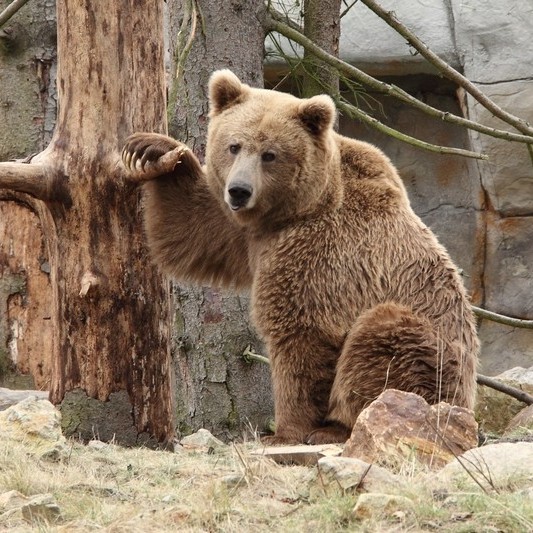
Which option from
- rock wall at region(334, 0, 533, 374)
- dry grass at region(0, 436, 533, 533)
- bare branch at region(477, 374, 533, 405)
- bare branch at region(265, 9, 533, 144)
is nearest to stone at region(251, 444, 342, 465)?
dry grass at region(0, 436, 533, 533)

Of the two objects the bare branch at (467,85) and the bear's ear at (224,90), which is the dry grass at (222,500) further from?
the bare branch at (467,85)

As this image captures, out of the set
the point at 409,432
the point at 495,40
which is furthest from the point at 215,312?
the point at 495,40

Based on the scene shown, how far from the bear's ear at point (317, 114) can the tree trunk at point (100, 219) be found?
85 centimetres

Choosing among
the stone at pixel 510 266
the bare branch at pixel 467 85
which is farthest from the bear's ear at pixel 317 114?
the stone at pixel 510 266

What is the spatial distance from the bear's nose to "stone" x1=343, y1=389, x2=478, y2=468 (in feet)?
4.96

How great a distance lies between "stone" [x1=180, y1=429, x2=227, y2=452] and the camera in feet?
17.4

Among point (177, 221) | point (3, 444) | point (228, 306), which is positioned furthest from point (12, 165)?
point (228, 306)

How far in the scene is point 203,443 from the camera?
557cm

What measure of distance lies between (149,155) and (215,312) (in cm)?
226

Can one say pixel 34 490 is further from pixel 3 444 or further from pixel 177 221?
pixel 177 221

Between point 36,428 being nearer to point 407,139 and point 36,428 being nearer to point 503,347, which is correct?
point 407,139

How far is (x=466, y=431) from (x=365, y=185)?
5.95ft

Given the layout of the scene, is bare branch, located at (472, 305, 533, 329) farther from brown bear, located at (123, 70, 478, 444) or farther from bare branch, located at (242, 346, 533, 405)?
brown bear, located at (123, 70, 478, 444)

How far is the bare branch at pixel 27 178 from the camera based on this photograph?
5070mm
